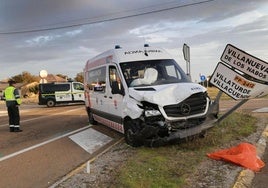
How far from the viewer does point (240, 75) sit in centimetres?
895

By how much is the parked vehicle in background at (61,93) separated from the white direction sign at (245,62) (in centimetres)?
2344

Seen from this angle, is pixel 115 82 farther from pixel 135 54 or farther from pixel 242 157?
pixel 242 157

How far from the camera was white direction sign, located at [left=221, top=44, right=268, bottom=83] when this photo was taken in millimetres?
8539

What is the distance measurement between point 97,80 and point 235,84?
4.90 metres

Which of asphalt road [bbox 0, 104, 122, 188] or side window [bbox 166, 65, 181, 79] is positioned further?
side window [bbox 166, 65, 181, 79]

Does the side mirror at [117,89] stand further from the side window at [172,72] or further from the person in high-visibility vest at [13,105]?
the person in high-visibility vest at [13,105]

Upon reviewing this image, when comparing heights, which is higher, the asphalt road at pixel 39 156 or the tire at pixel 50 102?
the asphalt road at pixel 39 156

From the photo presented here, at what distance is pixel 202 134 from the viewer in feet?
28.1

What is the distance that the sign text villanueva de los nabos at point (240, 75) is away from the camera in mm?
8609

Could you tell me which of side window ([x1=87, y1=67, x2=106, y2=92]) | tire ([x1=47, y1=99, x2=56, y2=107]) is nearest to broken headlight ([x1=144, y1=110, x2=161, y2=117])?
side window ([x1=87, y1=67, x2=106, y2=92])

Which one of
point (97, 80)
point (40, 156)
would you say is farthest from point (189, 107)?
point (97, 80)

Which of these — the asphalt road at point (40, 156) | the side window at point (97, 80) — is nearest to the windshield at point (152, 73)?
the side window at point (97, 80)

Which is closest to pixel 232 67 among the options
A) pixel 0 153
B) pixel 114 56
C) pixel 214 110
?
pixel 214 110

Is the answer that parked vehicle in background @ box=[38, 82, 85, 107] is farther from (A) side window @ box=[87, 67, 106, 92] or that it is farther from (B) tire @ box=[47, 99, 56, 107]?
(A) side window @ box=[87, 67, 106, 92]
